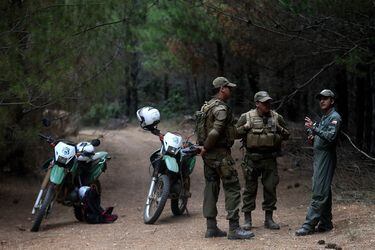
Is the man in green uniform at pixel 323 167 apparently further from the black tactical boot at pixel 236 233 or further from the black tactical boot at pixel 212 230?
the black tactical boot at pixel 212 230

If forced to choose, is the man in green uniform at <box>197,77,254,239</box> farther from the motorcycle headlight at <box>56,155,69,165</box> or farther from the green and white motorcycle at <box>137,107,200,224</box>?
the motorcycle headlight at <box>56,155,69,165</box>

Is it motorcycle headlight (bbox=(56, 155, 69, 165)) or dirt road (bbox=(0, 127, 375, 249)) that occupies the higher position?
motorcycle headlight (bbox=(56, 155, 69, 165))

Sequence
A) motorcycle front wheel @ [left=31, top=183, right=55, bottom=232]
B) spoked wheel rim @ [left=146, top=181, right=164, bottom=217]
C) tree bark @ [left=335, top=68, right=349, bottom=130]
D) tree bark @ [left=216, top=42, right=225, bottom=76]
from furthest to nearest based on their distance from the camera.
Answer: tree bark @ [left=216, top=42, right=225, bottom=76] → tree bark @ [left=335, top=68, right=349, bottom=130] → spoked wheel rim @ [left=146, top=181, right=164, bottom=217] → motorcycle front wheel @ [left=31, top=183, right=55, bottom=232]

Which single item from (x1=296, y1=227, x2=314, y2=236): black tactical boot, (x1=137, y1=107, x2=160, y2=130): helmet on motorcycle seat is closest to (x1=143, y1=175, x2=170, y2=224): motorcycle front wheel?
(x1=137, y1=107, x2=160, y2=130): helmet on motorcycle seat

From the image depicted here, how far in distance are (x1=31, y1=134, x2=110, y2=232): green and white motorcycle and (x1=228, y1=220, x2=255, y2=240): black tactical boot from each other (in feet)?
8.70

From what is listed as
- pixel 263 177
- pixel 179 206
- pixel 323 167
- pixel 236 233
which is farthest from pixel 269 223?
pixel 179 206

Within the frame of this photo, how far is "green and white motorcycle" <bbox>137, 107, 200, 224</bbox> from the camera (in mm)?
7715

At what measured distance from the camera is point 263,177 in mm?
6980

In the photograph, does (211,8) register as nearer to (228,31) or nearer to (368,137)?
(228,31)

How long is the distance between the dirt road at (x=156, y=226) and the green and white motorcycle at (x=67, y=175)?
32 cm

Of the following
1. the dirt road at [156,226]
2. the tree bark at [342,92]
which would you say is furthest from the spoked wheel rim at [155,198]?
the tree bark at [342,92]

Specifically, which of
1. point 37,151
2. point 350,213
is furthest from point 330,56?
point 37,151

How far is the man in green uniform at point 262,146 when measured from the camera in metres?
6.73

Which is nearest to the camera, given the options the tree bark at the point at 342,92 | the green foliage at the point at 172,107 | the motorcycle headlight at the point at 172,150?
the motorcycle headlight at the point at 172,150
